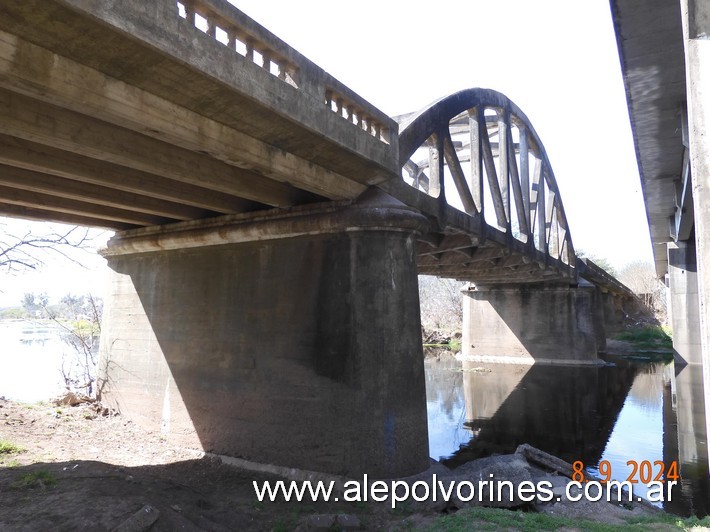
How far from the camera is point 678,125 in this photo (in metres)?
12.4

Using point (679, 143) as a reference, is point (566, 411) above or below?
below

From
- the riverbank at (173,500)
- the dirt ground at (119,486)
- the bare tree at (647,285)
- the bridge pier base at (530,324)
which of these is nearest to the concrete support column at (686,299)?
the bridge pier base at (530,324)

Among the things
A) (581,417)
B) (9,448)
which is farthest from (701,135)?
(581,417)

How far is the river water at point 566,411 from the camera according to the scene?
13781 mm

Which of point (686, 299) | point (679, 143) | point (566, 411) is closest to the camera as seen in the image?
point (679, 143)

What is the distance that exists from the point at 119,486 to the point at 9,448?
11.1ft

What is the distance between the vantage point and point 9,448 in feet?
29.7

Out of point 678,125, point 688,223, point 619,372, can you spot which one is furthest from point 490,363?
point 678,125

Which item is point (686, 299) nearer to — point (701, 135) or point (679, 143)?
point (679, 143)

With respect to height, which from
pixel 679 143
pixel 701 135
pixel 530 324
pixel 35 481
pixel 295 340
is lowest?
pixel 35 481

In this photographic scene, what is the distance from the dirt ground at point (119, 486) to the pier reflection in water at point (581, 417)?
646 cm

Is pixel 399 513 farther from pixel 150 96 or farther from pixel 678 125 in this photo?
pixel 678 125
